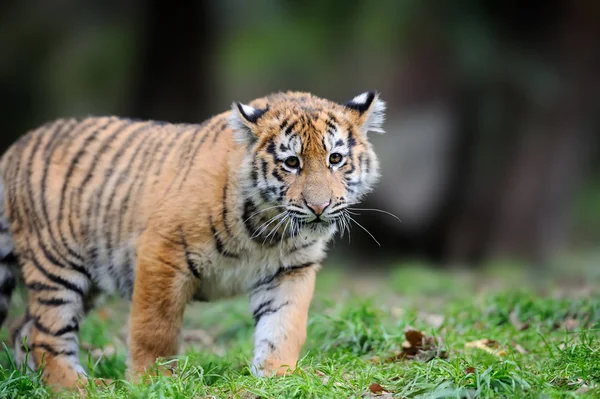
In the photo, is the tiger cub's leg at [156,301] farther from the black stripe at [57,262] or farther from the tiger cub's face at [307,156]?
the black stripe at [57,262]

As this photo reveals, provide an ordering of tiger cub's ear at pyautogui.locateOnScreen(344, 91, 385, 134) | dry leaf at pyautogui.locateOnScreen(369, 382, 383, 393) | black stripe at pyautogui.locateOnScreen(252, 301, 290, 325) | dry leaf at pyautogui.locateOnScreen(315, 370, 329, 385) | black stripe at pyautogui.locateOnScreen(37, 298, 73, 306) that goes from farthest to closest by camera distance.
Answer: black stripe at pyautogui.locateOnScreen(37, 298, 73, 306), tiger cub's ear at pyautogui.locateOnScreen(344, 91, 385, 134), black stripe at pyautogui.locateOnScreen(252, 301, 290, 325), dry leaf at pyautogui.locateOnScreen(315, 370, 329, 385), dry leaf at pyautogui.locateOnScreen(369, 382, 383, 393)

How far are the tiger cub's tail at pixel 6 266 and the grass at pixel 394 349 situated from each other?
431mm

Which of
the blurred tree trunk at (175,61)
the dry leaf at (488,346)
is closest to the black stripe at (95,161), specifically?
the dry leaf at (488,346)

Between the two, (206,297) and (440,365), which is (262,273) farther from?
(440,365)

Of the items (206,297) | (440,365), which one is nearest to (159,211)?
(206,297)

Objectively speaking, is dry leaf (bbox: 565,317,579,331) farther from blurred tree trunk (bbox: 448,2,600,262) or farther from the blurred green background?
blurred tree trunk (bbox: 448,2,600,262)

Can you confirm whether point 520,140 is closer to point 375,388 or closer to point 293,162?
point 293,162

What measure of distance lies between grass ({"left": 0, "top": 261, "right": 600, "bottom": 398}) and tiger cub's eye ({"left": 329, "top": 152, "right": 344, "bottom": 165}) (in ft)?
3.99

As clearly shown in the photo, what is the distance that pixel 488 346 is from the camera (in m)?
5.41

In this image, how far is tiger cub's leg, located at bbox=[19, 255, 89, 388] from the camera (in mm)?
5645

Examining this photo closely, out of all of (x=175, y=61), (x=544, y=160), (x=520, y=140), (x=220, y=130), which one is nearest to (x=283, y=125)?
(x=220, y=130)

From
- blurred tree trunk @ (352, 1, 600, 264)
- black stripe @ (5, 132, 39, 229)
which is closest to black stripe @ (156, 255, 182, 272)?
black stripe @ (5, 132, 39, 229)

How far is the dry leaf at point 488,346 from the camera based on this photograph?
520 centimetres

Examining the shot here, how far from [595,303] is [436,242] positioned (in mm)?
7999
